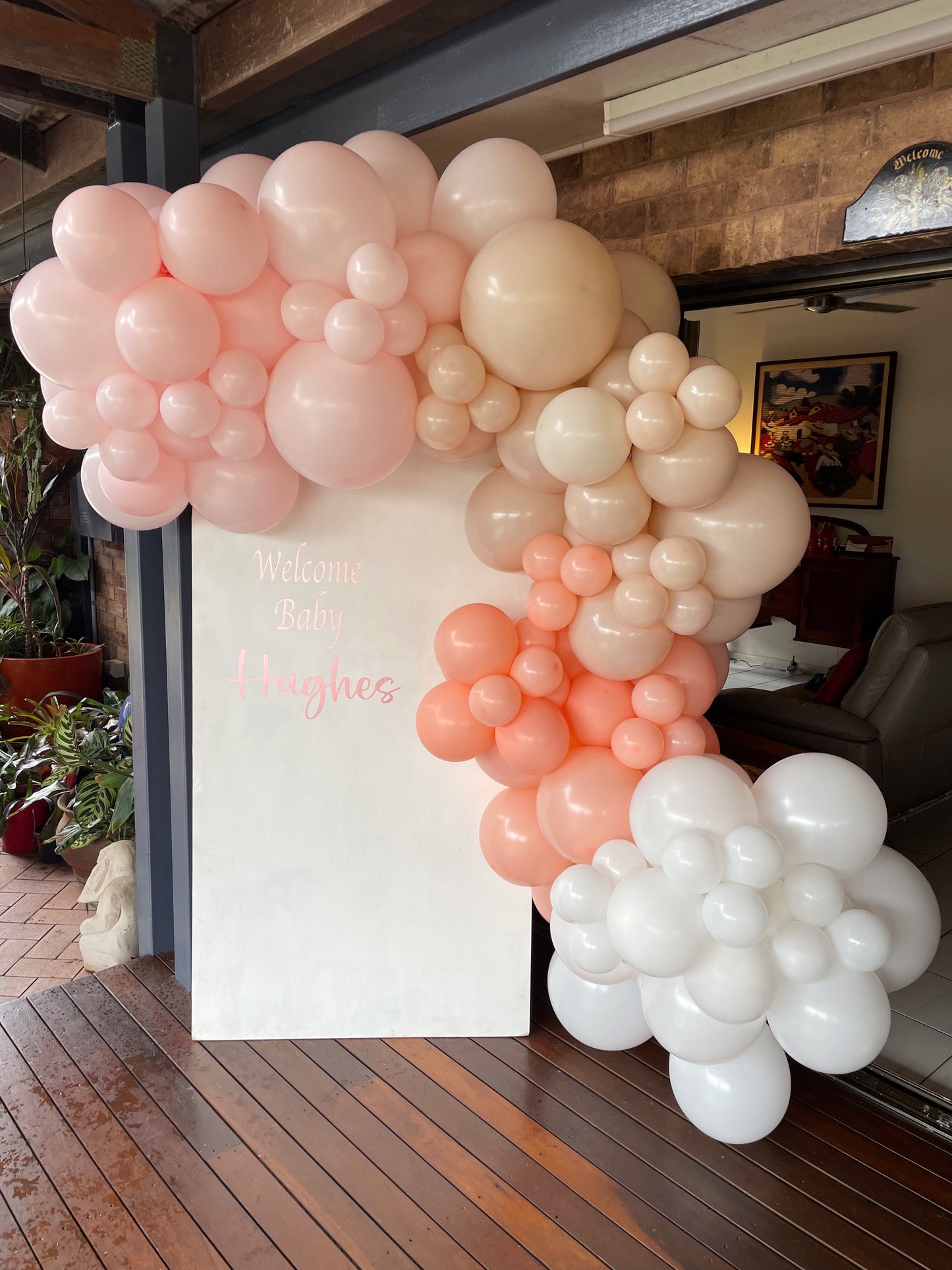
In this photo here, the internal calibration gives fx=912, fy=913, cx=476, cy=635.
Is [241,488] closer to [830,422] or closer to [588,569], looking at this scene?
[588,569]

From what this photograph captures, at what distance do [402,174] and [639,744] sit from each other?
130 centimetres

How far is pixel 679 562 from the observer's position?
1.83m

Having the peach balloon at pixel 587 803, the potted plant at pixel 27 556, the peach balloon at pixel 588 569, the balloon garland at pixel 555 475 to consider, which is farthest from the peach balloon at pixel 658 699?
the potted plant at pixel 27 556

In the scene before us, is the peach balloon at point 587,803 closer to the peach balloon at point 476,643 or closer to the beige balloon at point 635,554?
the peach balloon at point 476,643

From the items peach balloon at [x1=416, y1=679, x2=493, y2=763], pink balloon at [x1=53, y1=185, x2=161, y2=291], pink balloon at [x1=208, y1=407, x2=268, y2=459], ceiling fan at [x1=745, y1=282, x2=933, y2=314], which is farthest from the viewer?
ceiling fan at [x1=745, y1=282, x2=933, y2=314]

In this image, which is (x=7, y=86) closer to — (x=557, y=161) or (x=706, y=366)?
(x=557, y=161)

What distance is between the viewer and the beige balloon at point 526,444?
192cm

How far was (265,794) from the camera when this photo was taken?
238cm

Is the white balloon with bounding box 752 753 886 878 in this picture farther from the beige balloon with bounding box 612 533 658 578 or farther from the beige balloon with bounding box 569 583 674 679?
the beige balloon with bounding box 612 533 658 578

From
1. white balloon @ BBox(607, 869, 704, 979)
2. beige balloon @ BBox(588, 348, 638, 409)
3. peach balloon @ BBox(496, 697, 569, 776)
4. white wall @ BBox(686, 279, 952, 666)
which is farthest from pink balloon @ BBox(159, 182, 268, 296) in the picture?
white wall @ BBox(686, 279, 952, 666)

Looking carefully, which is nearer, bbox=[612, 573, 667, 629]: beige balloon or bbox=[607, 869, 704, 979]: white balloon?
bbox=[607, 869, 704, 979]: white balloon

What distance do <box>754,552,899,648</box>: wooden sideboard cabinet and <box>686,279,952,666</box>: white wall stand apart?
0.22m

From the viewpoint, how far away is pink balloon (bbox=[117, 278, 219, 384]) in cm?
169

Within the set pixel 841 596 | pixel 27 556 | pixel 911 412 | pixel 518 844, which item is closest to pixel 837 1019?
pixel 518 844
